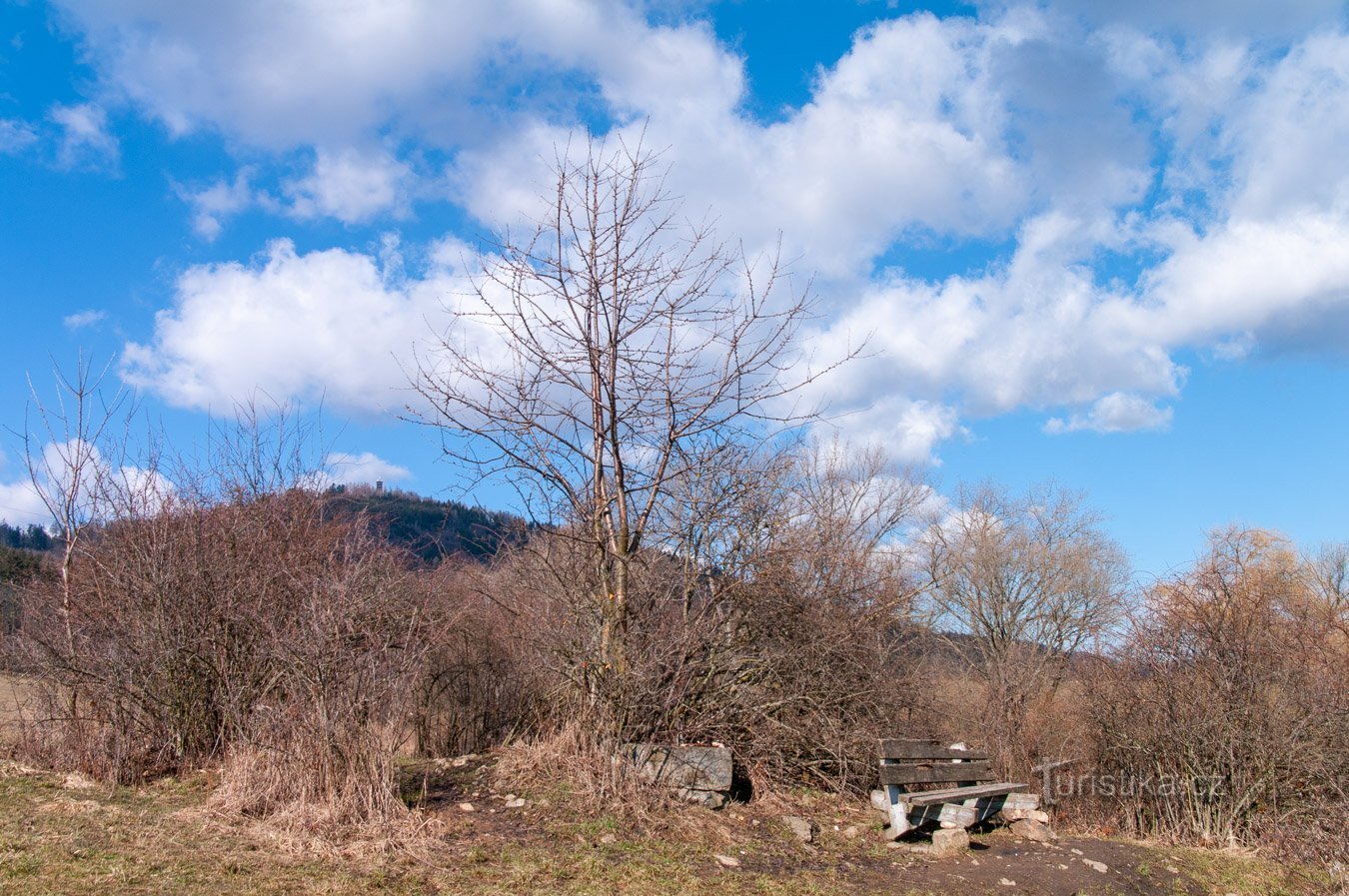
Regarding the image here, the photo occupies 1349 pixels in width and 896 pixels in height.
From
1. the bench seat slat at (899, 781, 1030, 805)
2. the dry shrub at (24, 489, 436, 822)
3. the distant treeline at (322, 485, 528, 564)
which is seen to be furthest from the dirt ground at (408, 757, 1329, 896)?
the distant treeline at (322, 485, 528, 564)

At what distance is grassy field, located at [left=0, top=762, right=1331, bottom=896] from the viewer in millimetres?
5297

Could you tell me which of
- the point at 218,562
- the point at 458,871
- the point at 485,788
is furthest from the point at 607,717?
the point at 218,562

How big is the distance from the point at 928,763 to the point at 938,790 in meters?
1.41

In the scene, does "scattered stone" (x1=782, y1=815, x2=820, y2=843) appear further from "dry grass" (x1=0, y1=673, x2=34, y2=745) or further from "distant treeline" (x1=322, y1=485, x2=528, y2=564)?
"dry grass" (x1=0, y1=673, x2=34, y2=745)

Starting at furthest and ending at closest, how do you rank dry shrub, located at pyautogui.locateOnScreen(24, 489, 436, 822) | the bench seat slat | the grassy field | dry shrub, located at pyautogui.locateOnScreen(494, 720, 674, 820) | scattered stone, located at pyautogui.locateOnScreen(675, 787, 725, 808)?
the bench seat slat → scattered stone, located at pyautogui.locateOnScreen(675, 787, 725, 808) → dry shrub, located at pyautogui.locateOnScreen(494, 720, 674, 820) → dry shrub, located at pyautogui.locateOnScreen(24, 489, 436, 822) → the grassy field

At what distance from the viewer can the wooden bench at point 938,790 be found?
8.03 meters

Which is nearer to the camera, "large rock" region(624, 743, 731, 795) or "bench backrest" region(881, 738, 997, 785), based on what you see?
"large rock" region(624, 743, 731, 795)

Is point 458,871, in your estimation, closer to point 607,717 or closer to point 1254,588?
point 607,717

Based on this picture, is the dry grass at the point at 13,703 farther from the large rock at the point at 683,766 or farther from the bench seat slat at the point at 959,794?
the bench seat slat at the point at 959,794

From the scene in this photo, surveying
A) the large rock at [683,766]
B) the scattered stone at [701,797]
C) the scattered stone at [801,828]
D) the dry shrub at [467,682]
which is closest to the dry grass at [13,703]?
the dry shrub at [467,682]

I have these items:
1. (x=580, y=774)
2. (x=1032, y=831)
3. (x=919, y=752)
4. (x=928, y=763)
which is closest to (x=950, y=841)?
(x=1032, y=831)

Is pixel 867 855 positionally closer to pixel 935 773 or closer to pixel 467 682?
pixel 935 773

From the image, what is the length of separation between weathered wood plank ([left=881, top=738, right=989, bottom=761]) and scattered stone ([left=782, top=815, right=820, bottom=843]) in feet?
3.99

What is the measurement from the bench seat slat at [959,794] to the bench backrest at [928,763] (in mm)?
158
